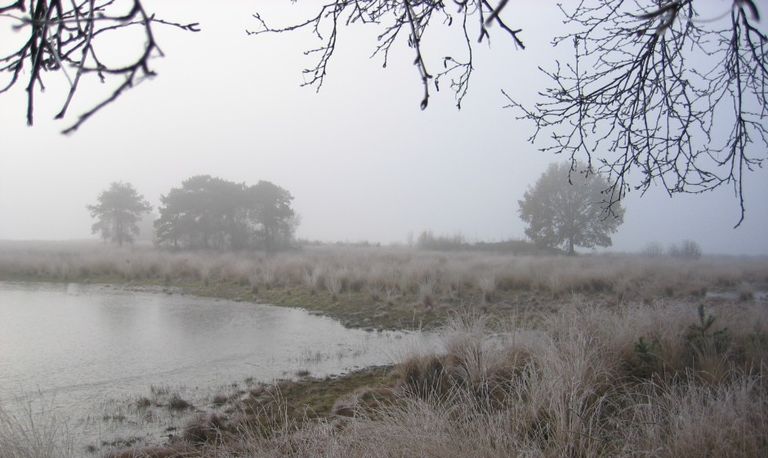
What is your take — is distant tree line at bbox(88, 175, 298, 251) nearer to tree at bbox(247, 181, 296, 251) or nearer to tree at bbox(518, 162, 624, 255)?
tree at bbox(247, 181, 296, 251)

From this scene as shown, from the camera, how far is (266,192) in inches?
1325

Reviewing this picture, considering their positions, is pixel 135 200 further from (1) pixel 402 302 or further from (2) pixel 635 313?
(2) pixel 635 313

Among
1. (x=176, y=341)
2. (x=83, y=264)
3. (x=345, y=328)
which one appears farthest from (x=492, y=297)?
(x=83, y=264)

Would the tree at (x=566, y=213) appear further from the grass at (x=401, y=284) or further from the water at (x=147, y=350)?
the water at (x=147, y=350)

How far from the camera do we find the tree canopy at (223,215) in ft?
103

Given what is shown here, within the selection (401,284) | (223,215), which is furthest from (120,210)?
(401,284)

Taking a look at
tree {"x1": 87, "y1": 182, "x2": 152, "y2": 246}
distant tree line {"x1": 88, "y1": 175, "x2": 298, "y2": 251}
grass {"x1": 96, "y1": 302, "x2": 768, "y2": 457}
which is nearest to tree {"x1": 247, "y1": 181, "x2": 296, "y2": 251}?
distant tree line {"x1": 88, "y1": 175, "x2": 298, "y2": 251}

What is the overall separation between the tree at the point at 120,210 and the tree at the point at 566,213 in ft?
115

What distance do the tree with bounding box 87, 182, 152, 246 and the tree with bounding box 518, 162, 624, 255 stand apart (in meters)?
35.0

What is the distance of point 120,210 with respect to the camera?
40.6m

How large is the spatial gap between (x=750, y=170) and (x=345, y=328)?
754 cm

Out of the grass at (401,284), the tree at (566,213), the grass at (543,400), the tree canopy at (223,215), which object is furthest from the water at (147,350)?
the tree at (566,213)

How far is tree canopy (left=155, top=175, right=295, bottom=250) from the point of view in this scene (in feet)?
103

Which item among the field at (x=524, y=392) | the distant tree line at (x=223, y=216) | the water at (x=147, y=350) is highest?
the distant tree line at (x=223, y=216)
